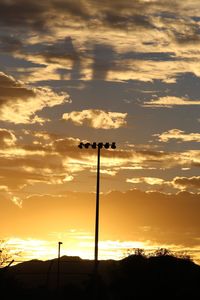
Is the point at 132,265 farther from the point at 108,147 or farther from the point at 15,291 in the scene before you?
the point at 108,147

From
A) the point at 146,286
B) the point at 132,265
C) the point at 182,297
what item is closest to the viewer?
the point at 182,297

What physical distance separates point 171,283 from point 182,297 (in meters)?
7.21

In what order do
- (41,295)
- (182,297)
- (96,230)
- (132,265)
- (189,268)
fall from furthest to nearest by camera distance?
(41,295)
(189,268)
(132,265)
(182,297)
(96,230)

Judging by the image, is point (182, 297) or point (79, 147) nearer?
point (79, 147)

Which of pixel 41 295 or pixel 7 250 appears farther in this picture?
pixel 7 250

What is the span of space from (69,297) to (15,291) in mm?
14464

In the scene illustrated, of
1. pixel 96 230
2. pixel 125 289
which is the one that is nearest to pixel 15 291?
pixel 125 289

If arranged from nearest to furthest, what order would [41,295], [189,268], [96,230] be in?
[96,230] → [189,268] → [41,295]

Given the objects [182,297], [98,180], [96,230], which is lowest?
[182,297]

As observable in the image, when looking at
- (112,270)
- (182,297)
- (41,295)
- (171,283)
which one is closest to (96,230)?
(182,297)

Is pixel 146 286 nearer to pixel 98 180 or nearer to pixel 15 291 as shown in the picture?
pixel 15 291

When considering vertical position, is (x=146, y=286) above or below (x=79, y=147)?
below

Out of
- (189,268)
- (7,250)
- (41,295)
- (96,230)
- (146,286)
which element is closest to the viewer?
(96,230)

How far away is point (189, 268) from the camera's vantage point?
10188 centimetres
